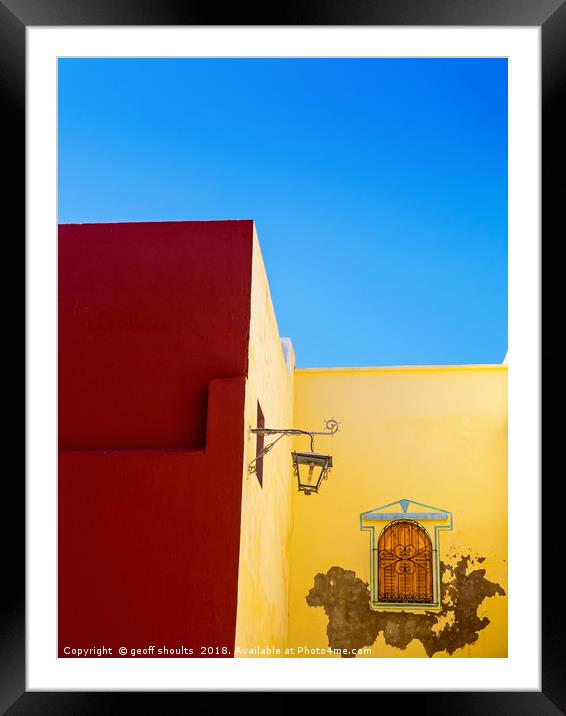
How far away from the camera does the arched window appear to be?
12.2m

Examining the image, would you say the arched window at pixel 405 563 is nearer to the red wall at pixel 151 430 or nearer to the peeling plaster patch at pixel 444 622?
the peeling plaster patch at pixel 444 622

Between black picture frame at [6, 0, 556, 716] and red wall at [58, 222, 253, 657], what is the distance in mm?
3909

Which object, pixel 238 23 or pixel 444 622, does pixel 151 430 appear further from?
pixel 444 622

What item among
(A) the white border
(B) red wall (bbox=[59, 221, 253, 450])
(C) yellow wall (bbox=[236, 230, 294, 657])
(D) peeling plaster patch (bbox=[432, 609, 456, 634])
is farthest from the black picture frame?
(D) peeling plaster patch (bbox=[432, 609, 456, 634])

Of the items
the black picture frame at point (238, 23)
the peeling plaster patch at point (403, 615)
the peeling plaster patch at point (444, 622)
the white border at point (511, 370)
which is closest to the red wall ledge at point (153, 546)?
the white border at point (511, 370)

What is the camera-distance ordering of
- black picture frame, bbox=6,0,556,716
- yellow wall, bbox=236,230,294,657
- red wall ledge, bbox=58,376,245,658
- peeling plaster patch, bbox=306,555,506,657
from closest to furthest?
black picture frame, bbox=6,0,556,716 < red wall ledge, bbox=58,376,245,658 < yellow wall, bbox=236,230,294,657 < peeling plaster patch, bbox=306,555,506,657

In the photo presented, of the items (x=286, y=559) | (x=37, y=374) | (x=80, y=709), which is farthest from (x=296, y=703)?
(x=286, y=559)

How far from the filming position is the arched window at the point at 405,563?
12234mm

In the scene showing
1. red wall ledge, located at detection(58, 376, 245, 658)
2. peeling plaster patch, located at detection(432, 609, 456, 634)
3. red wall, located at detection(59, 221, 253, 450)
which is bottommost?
peeling plaster patch, located at detection(432, 609, 456, 634)

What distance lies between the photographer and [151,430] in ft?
24.0

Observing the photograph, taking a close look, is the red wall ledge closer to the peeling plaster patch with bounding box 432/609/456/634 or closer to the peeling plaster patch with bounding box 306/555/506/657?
the peeling plaster patch with bounding box 306/555/506/657

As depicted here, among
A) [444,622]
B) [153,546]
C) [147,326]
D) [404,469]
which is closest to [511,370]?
[153,546]

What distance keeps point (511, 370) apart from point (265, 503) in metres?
6.18

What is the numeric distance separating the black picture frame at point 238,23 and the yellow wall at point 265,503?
4.15 metres
